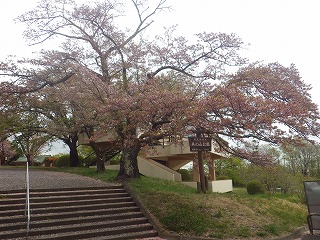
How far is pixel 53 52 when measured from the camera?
15328 mm

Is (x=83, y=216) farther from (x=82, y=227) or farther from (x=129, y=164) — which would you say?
(x=129, y=164)

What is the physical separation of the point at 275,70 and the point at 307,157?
90.4ft

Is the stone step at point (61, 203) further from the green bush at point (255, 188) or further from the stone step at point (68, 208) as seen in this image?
the green bush at point (255, 188)

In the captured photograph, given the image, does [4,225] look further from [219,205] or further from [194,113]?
[219,205]

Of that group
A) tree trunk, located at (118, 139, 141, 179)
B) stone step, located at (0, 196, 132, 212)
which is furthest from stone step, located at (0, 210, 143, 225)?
tree trunk, located at (118, 139, 141, 179)

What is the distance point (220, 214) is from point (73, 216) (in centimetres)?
462

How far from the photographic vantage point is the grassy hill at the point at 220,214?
9.70 m

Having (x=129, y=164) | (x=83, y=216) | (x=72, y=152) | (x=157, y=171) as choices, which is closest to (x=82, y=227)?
(x=83, y=216)

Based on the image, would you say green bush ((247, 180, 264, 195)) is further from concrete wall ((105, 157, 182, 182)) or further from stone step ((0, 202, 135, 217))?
stone step ((0, 202, 135, 217))

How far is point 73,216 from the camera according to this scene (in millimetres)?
10281

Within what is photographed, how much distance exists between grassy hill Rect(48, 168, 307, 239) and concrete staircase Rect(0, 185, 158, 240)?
2.31 feet

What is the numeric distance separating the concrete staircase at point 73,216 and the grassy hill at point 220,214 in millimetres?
705

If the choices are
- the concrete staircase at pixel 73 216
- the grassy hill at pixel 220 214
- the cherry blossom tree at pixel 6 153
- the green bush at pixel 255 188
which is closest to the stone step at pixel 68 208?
the concrete staircase at pixel 73 216

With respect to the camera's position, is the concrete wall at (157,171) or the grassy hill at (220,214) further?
the concrete wall at (157,171)
